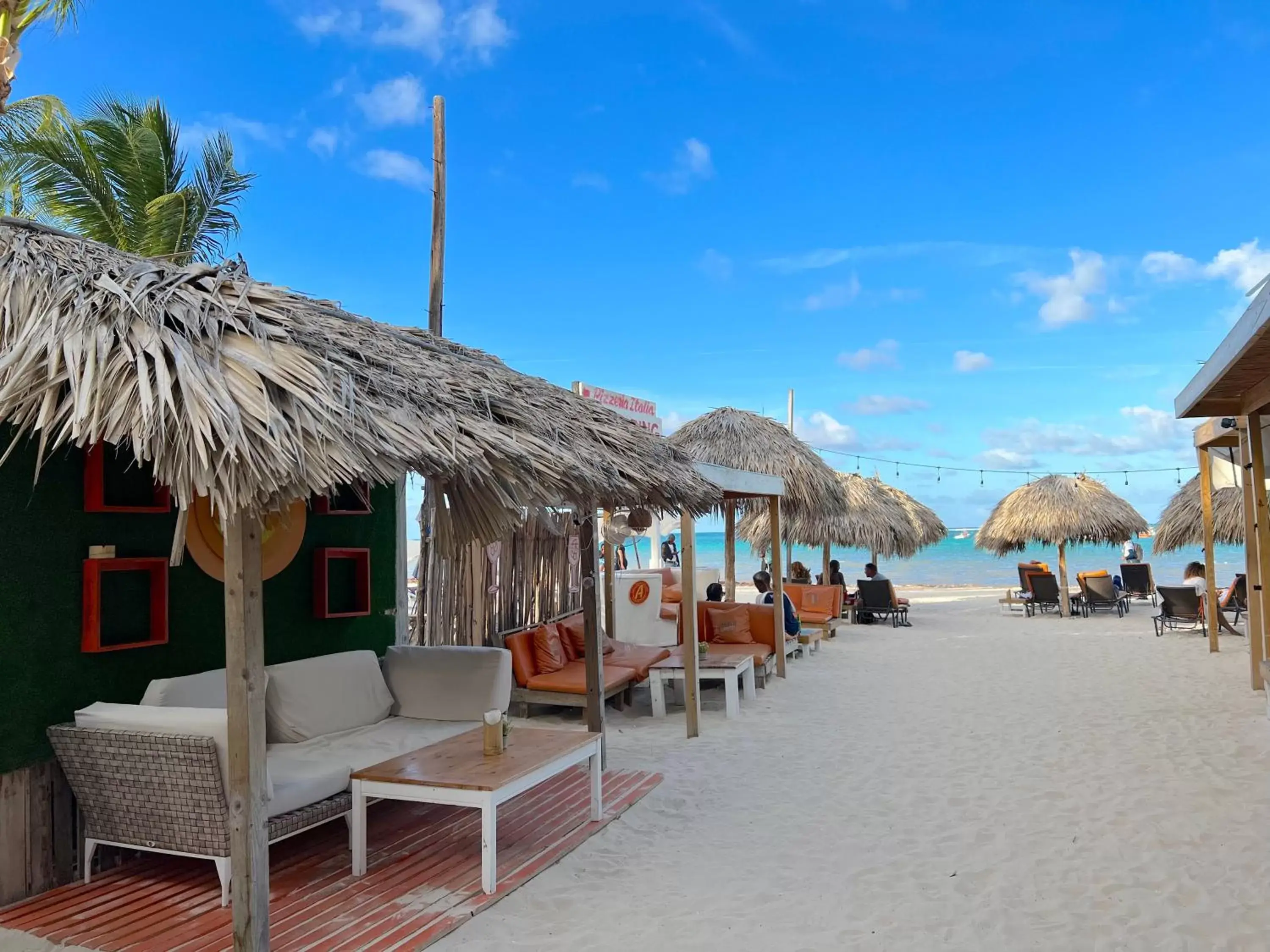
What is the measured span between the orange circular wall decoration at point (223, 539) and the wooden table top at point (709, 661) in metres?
3.25

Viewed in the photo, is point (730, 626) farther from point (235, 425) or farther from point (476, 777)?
point (235, 425)

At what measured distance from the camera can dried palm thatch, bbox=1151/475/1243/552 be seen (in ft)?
43.7

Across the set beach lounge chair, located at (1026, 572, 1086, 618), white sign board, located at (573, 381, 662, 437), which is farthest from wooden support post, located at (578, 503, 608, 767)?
beach lounge chair, located at (1026, 572, 1086, 618)

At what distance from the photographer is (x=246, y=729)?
292 centimetres

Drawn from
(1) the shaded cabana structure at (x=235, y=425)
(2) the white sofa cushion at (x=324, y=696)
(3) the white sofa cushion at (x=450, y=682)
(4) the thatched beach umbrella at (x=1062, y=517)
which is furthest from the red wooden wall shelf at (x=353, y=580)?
(4) the thatched beach umbrella at (x=1062, y=517)

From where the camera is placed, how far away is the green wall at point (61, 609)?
363 centimetres

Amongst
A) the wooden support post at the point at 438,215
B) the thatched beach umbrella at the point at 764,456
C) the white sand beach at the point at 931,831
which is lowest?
the white sand beach at the point at 931,831

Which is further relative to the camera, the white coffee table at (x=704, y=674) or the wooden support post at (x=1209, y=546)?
the wooden support post at (x=1209, y=546)

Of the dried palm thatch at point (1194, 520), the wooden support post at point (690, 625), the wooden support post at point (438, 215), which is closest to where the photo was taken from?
the wooden support post at point (690, 625)

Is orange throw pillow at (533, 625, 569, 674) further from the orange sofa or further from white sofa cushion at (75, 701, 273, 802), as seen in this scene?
white sofa cushion at (75, 701, 273, 802)

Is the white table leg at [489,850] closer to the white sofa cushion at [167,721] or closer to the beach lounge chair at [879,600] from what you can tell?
the white sofa cushion at [167,721]

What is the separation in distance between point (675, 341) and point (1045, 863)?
24384mm

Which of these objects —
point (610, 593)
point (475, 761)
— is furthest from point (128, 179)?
point (475, 761)

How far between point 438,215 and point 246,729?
622 centimetres
